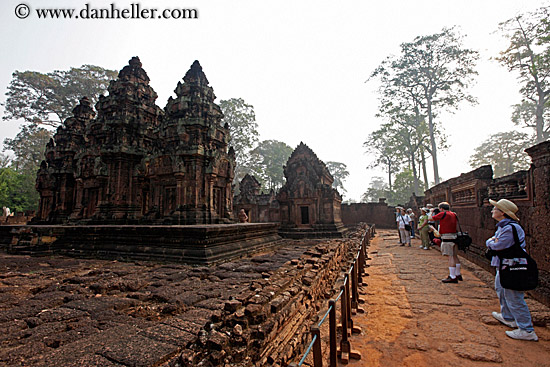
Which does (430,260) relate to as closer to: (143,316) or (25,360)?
(143,316)

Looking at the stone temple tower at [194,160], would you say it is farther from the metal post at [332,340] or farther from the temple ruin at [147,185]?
the metal post at [332,340]

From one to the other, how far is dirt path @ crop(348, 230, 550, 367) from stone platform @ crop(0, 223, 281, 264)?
12.9ft

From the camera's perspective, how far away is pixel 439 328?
346 centimetres

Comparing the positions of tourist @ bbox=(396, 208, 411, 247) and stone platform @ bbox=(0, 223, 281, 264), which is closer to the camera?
stone platform @ bbox=(0, 223, 281, 264)

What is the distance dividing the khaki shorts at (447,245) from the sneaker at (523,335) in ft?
8.32

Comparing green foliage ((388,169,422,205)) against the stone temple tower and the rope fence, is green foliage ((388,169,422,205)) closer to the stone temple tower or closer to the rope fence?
the stone temple tower

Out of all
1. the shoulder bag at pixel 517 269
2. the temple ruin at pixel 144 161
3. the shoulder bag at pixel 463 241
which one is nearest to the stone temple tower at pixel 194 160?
the temple ruin at pixel 144 161

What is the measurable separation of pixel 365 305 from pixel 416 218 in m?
18.0

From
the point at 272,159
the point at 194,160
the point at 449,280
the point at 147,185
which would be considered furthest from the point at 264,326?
the point at 272,159

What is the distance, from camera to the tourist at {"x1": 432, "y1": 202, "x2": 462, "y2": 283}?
18.5 ft

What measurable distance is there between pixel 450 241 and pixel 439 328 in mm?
3025

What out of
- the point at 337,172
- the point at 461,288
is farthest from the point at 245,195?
the point at 337,172

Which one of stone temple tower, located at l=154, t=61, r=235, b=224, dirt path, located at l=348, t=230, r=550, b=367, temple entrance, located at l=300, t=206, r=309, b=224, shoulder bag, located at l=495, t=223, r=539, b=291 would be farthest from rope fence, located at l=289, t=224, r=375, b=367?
temple entrance, located at l=300, t=206, r=309, b=224

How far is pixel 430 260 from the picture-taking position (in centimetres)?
823
